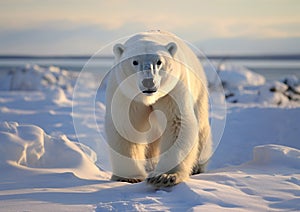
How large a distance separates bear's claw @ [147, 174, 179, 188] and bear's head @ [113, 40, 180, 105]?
0.53 meters

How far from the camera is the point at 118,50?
316 cm

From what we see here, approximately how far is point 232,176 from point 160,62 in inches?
35.6

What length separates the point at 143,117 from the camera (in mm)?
3373

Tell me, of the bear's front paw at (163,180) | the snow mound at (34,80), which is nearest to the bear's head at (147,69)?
the bear's front paw at (163,180)

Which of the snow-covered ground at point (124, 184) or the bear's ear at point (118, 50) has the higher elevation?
the bear's ear at point (118, 50)

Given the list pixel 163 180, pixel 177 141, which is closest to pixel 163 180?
pixel 163 180

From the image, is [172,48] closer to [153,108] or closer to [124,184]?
[153,108]

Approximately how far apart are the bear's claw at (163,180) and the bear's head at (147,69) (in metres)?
0.53

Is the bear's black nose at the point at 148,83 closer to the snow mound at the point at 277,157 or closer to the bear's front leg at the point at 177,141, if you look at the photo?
the bear's front leg at the point at 177,141

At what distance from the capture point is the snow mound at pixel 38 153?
3.16 meters

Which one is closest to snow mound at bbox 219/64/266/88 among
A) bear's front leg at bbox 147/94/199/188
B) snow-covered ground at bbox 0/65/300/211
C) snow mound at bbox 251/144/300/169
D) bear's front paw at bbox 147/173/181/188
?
snow-covered ground at bbox 0/65/300/211

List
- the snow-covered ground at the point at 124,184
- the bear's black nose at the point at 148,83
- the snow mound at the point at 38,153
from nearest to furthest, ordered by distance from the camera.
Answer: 1. the snow-covered ground at the point at 124,184
2. the bear's black nose at the point at 148,83
3. the snow mound at the point at 38,153

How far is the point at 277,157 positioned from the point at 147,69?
1367mm

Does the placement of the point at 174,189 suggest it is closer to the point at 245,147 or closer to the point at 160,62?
the point at 160,62
